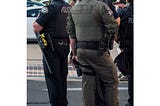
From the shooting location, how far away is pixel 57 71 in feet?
19.8

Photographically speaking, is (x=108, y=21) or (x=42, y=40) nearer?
(x=108, y=21)

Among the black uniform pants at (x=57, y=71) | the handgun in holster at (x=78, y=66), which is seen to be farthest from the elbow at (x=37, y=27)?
the handgun in holster at (x=78, y=66)

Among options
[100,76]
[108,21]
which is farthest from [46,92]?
[108,21]

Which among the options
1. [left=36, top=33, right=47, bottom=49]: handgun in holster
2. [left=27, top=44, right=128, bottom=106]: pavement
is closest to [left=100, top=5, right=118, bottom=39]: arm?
[left=36, top=33, right=47, bottom=49]: handgun in holster

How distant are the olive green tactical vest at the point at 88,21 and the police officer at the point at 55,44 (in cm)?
50

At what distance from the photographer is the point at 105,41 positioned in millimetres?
5340

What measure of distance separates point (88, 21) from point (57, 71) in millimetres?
996

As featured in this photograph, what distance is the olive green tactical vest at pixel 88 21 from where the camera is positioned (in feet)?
17.4

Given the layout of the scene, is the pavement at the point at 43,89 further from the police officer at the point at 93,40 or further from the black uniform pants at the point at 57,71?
the police officer at the point at 93,40

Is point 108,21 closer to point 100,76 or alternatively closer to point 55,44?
point 100,76
